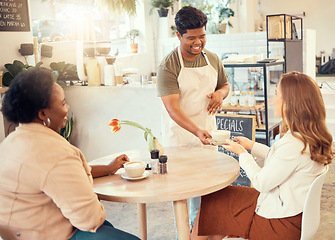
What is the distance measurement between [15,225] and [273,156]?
3.67ft

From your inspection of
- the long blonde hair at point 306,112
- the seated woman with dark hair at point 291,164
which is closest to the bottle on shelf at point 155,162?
the seated woman with dark hair at point 291,164

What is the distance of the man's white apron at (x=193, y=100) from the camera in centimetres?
272

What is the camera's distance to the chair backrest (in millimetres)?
1732

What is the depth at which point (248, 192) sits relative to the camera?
2201 millimetres

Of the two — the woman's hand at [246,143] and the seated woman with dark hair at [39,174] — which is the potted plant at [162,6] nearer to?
the woman's hand at [246,143]

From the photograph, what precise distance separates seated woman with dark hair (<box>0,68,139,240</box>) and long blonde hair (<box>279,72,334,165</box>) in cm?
95

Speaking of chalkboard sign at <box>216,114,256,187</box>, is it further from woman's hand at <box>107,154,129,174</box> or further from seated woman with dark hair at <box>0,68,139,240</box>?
seated woman with dark hair at <box>0,68,139,240</box>


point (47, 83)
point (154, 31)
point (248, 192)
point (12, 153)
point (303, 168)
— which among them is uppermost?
point (154, 31)

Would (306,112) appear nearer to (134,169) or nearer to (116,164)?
(134,169)

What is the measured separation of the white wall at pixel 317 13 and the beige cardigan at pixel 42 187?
12133 mm

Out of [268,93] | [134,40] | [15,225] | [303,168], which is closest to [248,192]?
[303,168]

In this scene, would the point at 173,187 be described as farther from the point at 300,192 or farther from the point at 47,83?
the point at 47,83

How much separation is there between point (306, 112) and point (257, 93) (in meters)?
2.58

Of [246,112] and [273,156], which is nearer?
[273,156]
